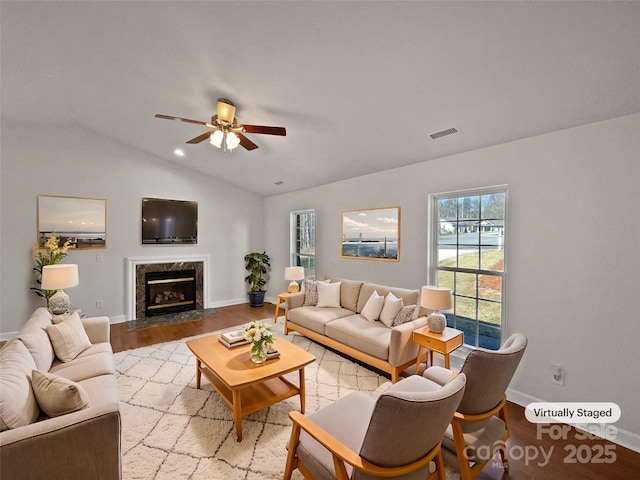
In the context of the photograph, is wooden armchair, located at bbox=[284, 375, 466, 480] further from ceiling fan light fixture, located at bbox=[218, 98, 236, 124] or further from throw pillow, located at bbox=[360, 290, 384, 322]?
ceiling fan light fixture, located at bbox=[218, 98, 236, 124]

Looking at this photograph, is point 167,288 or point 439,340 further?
point 167,288

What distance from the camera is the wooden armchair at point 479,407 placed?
1.50 meters

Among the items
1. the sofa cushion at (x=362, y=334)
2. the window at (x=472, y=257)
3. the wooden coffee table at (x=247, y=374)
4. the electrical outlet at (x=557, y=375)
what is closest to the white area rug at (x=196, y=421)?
the wooden coffee table at (x=247, y=374)

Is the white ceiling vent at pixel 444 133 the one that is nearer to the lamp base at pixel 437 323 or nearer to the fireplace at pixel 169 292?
the lamp base at pixel 437 323

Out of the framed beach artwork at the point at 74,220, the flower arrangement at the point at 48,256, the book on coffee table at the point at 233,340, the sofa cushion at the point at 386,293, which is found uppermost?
the framed beach artwork at the point at 74,220

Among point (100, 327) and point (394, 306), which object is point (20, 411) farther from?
point (394, 306)

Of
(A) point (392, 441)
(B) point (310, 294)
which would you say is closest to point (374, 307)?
(B) point (310, 294)

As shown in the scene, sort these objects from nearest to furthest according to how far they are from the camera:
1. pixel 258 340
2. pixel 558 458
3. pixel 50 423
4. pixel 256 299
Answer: pixel 50 423
pixel 558 458
pixel 258 340
pixel 256 299

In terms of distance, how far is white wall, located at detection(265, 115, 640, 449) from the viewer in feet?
6.96

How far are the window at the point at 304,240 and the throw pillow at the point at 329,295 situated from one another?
3.89ft

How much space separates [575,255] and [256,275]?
554 centimetres

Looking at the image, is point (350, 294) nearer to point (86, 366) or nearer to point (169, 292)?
point (86, 366)

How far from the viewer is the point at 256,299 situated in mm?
6133

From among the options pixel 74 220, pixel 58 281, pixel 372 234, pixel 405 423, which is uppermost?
pixel 74 220
